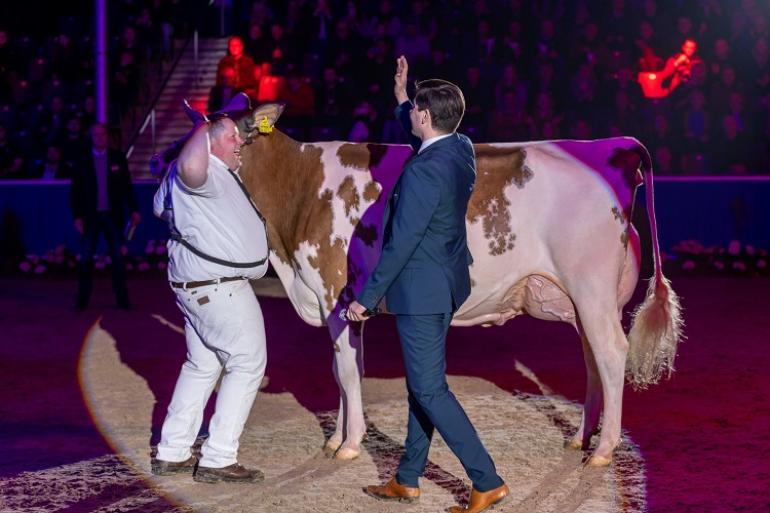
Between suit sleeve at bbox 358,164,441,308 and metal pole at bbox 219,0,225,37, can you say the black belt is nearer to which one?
suit sleeve at bbox 358,164,441,308

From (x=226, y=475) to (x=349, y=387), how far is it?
985 millimetres

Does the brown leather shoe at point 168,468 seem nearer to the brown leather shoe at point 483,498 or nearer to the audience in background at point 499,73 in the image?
the brown leather shoe at point 483,498

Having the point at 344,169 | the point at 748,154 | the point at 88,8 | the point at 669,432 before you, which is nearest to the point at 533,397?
the point at 669,432

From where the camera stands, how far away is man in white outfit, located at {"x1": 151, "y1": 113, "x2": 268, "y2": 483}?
585 cm

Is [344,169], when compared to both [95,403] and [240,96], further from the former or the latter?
[95,403]

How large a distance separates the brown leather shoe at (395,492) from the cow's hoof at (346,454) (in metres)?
0.74

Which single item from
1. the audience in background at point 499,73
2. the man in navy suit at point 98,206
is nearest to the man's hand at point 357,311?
the man in navy suit at point 98,206

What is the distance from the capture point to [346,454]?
252 inches

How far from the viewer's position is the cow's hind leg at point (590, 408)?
6.61m

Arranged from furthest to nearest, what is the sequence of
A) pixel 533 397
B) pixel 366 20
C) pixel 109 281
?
pixel 366 20 → pixel 109 281 → pixel 533 397

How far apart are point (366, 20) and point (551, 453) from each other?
13683mm

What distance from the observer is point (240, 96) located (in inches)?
257

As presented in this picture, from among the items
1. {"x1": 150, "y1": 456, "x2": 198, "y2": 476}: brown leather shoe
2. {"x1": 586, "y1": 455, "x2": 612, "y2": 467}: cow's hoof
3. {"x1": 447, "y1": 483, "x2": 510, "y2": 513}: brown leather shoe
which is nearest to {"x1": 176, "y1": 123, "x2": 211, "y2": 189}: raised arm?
{"x1": 150, "y1": 456, "x2": 198, "y2": 476}: brown leather shoe

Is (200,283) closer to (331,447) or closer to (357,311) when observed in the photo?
(357,311)
